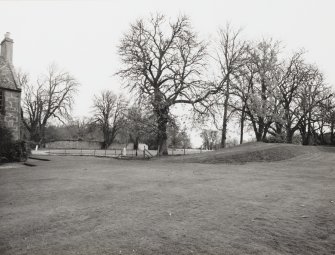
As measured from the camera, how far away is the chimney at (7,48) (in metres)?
27.0

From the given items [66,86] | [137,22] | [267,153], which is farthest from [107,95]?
[267,153]

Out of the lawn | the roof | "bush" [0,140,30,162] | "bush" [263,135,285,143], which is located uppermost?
the roof

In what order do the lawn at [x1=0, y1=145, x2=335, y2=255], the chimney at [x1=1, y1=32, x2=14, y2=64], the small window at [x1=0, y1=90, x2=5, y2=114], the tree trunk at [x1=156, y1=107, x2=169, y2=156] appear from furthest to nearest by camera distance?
1. the tree trunk at [x1=156, y1=107, x2=169, y2=156]
2. the chimney at [x1=1, y1=32, x2=14, y2=64]
3. the small window at [x1=0, y1=90, x2=5, y2=114]
4. the lawn at [x1=0, y1=145, x2=335, y2=255]

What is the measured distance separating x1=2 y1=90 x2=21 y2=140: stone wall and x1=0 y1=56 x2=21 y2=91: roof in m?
0.49

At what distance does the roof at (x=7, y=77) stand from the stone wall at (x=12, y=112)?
0.49m

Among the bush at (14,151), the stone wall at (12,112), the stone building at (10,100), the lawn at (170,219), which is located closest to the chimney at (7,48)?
the stone building at (10,100)

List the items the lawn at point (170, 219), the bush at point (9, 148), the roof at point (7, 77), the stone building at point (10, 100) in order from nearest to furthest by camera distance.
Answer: the lawn at point (170, 219) → the bush at point (9, 148) → the stone building at point (10, 100) → the roof at point (7, 77)

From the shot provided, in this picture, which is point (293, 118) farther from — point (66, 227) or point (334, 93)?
point (66, 227)

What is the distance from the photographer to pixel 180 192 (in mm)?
9055

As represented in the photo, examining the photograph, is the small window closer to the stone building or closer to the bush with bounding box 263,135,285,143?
the stone building

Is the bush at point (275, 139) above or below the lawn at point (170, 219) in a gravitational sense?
above

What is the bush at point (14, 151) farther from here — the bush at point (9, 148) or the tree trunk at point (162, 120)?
the tree trunk at point (162, 120)

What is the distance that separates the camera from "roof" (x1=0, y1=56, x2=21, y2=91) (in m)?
23.7

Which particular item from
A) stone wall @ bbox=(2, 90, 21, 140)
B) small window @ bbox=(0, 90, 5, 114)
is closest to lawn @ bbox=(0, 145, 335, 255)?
stone wall @ bbox=(2, 90, 21, 140)
